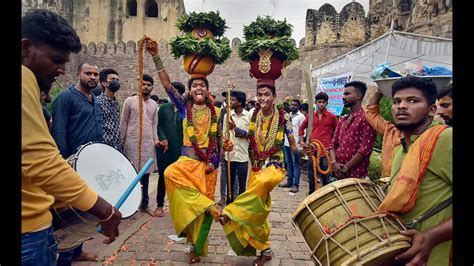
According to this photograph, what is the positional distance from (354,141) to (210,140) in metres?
1.80

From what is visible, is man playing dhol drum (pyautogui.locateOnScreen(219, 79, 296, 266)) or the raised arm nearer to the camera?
man playing dhol drum (pyautogui.locateOnScreen(219, 79, 296, 266))

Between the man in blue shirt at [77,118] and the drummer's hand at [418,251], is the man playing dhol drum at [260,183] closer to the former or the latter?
the man in blue shirt at [77,118]

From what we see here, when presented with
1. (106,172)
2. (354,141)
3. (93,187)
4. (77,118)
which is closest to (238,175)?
(354,141)

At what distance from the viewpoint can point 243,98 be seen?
22.3ft

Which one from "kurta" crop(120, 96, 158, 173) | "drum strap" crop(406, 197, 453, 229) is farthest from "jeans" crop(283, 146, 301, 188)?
"drum strap" crop(406, 197, 453, 229)

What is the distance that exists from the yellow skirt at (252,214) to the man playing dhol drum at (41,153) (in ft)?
6.50

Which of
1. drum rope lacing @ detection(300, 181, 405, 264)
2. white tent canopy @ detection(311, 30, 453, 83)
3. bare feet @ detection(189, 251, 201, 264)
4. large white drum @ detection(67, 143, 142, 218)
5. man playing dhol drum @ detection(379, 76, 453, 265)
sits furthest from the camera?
white tent canopy @ detection(311, 30, 453, 83)

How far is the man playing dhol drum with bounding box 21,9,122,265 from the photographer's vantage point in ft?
5.38

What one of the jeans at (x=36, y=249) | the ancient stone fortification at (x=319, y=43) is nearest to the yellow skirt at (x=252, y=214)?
the jeans at (x=36, y=249)

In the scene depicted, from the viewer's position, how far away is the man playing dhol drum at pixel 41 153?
164cm

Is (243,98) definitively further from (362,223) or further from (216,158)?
(362,223)

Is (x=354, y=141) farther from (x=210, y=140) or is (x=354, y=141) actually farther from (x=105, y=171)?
(x=105, y=171)

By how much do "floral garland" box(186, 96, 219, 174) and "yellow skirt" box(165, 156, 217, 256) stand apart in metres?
0.14

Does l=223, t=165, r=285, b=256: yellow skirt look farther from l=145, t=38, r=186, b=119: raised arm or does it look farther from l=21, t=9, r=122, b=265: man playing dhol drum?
l=21, t=9, r=122, b=265: man playing dhol drum
